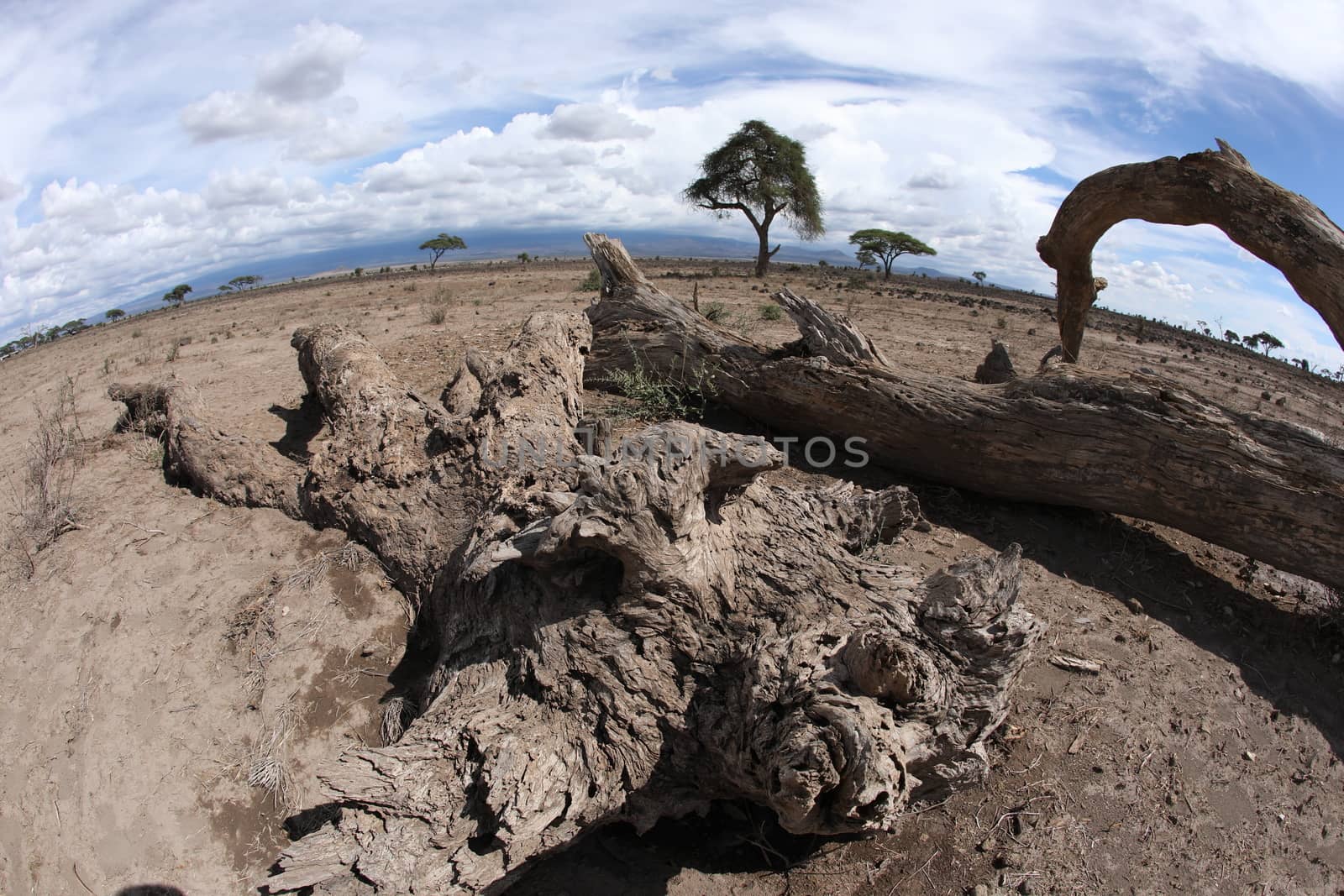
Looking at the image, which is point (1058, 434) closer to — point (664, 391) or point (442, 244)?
point (664, 391)

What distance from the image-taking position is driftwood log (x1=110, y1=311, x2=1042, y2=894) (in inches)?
88.3

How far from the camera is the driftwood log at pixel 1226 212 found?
3910 millimetres

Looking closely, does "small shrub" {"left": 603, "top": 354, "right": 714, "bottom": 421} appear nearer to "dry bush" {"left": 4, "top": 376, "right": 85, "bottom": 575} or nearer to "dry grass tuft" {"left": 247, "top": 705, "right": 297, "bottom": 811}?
"dry grass tuft" {"left": 247, "top": 705, "right": 297, "bottom": 811}

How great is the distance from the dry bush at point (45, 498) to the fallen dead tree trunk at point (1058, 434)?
485cm

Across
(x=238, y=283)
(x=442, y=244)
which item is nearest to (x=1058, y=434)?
(x=442, y=244)

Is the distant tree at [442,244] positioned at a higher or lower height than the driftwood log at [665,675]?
higher

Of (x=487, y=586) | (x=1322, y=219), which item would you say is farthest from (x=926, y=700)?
(x=1322, y=219)

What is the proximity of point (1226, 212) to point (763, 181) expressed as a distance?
25115 mm

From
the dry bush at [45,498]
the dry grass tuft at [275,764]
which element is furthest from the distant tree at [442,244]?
the dry grass tuft at [275,764]

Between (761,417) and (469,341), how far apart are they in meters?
4.85

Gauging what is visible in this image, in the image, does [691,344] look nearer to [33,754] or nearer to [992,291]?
[33,754]

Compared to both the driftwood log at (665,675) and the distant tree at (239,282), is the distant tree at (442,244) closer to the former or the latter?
the distant tree at (239,282)

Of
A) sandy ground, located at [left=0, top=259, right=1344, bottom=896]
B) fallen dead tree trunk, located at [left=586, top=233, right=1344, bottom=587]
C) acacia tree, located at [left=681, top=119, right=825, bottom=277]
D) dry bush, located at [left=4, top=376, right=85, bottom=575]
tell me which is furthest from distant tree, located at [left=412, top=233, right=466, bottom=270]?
fallen dead tree trunk, located at [left=586, top=233, right=1344, bottom=587]

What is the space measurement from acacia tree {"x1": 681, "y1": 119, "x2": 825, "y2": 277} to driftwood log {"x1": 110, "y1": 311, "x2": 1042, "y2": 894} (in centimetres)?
2586
